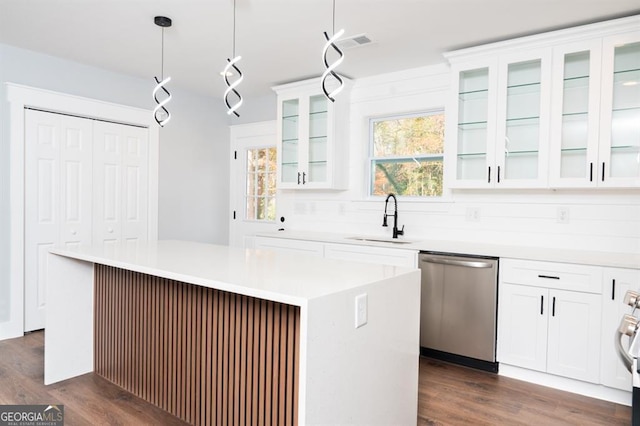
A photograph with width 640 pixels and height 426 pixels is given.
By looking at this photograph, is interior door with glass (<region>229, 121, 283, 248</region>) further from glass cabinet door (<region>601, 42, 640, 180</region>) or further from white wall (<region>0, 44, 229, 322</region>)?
glass cabinet door (<region>601, 42, 640, 180</region>)

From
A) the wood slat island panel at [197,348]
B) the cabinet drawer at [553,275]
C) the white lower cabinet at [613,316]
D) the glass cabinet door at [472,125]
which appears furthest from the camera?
the glass cabinet door at [472,125]

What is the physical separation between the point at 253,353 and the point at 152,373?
3.22ft

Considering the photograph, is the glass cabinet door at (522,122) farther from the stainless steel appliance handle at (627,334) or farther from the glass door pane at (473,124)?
the stainless steel appliance handle at (627,334)

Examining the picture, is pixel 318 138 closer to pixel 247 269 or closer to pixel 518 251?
pixel 518 251

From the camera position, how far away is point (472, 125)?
142 inches

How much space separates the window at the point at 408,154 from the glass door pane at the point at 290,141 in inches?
32.1

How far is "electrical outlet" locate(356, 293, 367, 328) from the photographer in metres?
1.72

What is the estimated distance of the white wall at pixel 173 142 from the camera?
377cm

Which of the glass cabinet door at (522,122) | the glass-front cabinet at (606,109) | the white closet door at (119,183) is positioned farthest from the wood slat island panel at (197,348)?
the glass-front cabinet at (606,109)

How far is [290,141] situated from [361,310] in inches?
128

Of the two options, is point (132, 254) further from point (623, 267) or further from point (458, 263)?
point (623, 267)

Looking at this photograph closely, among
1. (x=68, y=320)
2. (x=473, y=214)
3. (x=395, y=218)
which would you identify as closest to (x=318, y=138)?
(x=395, y=218)

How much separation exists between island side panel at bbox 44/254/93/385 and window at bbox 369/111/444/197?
2765mm

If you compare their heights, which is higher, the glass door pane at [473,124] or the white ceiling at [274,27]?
the white ceiling at [274,27]
